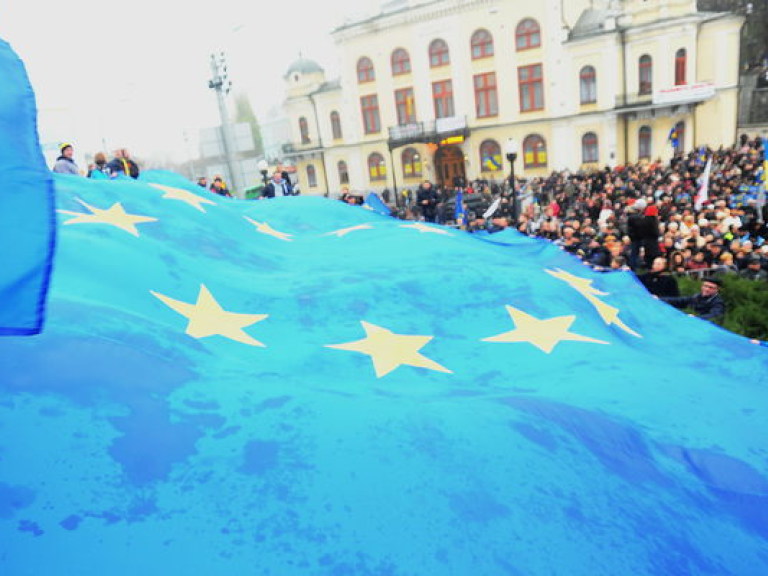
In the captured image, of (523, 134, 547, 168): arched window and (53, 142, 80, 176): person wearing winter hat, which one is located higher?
(53, 142, 80, 176): person wearing winter hat

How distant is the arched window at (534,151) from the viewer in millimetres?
32500

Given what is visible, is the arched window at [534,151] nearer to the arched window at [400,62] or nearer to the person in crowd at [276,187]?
the arched window at [400,62]

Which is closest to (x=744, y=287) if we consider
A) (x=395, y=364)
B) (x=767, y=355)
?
(x=767, y=355)

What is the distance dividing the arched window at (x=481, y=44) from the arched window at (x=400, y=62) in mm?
3770

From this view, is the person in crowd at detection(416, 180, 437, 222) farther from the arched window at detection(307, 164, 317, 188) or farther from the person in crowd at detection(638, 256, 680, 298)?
the arched window at detection(307, 164, 317, 188)

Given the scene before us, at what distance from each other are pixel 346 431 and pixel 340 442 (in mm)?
90

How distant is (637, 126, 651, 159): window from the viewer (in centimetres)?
3080

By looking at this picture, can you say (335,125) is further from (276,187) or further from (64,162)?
(64,162)

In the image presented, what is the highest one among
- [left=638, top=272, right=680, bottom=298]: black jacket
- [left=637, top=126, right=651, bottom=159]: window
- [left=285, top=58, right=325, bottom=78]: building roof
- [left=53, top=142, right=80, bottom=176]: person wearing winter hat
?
[left=285, top=58, right=325, bottom=78]: building roof

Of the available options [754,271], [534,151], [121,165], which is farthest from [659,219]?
[534,151]

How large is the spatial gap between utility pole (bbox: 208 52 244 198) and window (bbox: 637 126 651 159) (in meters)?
21.0

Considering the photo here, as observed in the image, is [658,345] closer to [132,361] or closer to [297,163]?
[132,361]

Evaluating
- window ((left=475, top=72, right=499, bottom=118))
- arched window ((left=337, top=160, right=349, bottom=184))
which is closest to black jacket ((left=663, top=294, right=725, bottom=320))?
window ((left=475, top=72, right=499, bottom=118))

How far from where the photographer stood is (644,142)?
31000 millimetres
